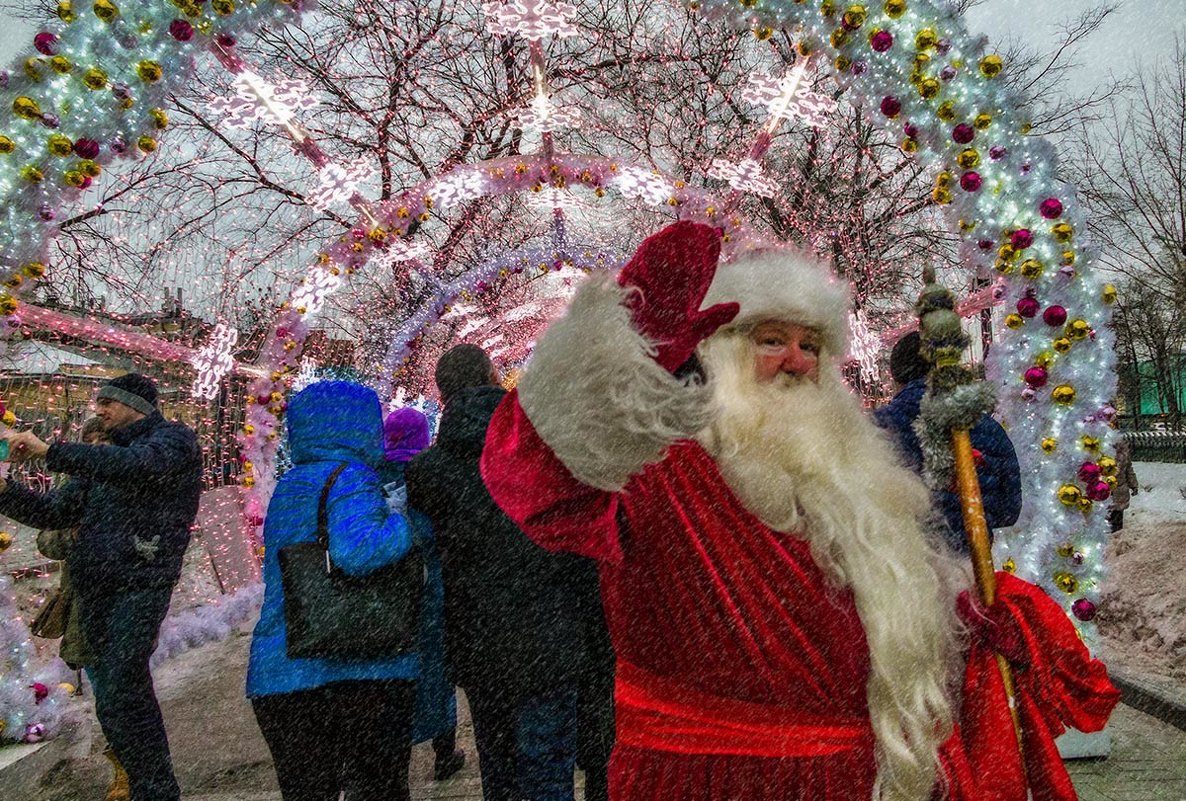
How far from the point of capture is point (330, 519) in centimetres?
258

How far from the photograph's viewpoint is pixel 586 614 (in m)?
3.00

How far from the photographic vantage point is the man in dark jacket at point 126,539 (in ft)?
11.2

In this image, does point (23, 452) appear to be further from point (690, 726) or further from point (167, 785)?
point (690, 726)

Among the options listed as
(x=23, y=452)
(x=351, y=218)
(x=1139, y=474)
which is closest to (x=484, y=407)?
(x=23, y=452)

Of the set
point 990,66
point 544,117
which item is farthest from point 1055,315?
point 544,117

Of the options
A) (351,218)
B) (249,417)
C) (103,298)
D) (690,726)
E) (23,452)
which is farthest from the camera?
(351,218)

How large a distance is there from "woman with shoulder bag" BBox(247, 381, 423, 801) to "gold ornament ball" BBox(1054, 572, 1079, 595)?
11.8ft

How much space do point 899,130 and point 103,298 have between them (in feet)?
35.6

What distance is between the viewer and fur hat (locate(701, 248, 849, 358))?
179cm

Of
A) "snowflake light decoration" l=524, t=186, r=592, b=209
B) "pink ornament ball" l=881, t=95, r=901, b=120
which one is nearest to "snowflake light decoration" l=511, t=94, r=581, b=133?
"snowflake light decoration" l=524, t=186, r=592, b=209

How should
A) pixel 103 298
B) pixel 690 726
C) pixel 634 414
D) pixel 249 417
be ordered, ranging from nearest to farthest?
pixel 634 414 → pixel 690 726 → pixel 249 417 → pixel 103 298

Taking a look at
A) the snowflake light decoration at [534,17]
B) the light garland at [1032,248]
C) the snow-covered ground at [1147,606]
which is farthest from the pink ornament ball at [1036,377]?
the snowflake light decoration at [534,17]

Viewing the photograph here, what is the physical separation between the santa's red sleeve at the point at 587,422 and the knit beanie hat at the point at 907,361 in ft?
7.83

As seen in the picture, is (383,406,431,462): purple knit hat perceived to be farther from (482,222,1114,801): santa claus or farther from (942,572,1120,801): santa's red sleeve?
(942,572,1120,801): santa's red sleeve
